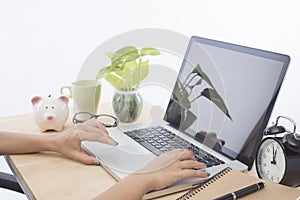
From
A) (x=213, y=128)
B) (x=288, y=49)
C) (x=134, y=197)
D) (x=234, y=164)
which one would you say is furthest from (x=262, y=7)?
(x=134, y=197)

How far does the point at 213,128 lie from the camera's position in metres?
1.02

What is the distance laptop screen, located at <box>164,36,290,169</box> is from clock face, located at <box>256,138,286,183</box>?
41 millimetres

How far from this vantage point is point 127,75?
1.19 meters

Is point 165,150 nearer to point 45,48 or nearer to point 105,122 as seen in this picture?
point 105,122

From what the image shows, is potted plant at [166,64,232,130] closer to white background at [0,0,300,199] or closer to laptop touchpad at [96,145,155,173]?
laptop touchpad at [96,145,155,173]

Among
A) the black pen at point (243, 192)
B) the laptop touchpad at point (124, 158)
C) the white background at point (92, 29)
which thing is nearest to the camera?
the black pen at point (243, 192)

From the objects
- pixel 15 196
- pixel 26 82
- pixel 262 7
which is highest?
pixel 262 7

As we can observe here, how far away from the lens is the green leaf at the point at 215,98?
101cm

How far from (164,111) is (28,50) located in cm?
74

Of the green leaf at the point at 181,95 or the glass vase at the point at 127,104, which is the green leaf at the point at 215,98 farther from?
the glass vase at the point at 127,104

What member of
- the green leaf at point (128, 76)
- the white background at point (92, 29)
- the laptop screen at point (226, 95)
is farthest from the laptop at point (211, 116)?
the white background at point (92, 29)

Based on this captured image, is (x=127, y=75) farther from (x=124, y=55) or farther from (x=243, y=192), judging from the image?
(x=243, y=192)

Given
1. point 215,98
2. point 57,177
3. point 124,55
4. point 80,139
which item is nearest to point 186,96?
point 215,98

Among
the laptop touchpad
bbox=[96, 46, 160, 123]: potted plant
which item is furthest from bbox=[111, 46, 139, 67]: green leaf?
the laptop touchpad
